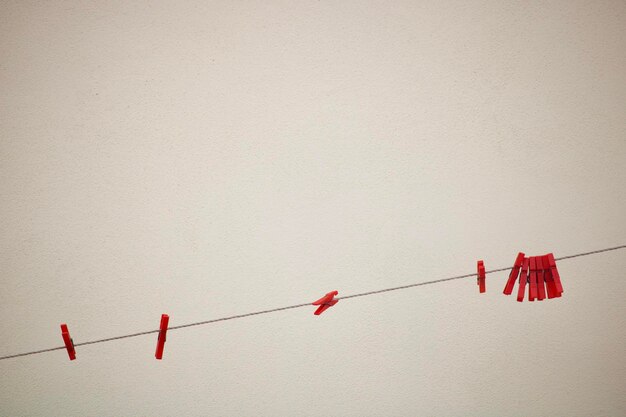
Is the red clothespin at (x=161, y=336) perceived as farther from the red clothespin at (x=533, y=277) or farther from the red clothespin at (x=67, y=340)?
the red clothespin at (x=533, y=277)

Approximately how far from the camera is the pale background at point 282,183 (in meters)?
1.10

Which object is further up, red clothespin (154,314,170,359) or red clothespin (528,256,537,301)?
red clothespin (528,256,537,301)

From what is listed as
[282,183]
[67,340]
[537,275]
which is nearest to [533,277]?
[537,275]

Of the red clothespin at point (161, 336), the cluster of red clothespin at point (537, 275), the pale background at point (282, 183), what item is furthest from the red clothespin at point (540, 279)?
the red clothespin at point (161, 336)

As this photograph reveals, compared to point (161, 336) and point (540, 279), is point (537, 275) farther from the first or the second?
point (161, 336)

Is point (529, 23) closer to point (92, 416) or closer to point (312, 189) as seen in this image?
point (312, 189)

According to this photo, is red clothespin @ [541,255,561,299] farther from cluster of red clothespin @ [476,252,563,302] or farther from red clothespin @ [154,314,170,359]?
red clothespin @ [154,314,170,359]

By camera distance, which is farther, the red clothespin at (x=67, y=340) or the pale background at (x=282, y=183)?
the pale background at (x=282, y=183)

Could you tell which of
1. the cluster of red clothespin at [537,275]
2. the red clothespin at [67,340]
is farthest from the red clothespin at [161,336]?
the cluster of red clothespin at [537,275]

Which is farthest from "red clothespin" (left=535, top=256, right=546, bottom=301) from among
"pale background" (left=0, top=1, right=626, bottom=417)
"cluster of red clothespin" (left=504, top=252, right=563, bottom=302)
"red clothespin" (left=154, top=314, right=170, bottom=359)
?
"red clothespin" (left=154, top=314, right=170, bottom=359)

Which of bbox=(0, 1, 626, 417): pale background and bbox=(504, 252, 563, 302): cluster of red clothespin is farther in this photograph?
bbox=(0, 1, 626, 417): pale background

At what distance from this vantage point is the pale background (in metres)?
1.10

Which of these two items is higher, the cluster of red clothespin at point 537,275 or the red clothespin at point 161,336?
the cluster of red clothespin at point 537,275

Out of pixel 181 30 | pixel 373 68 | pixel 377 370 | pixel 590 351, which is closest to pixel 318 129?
pixel 373 68
